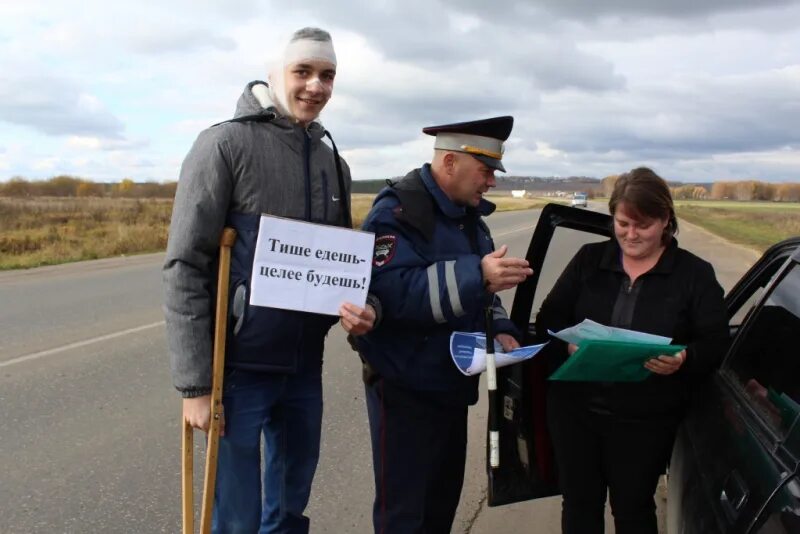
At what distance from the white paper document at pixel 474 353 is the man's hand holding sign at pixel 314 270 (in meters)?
0.33

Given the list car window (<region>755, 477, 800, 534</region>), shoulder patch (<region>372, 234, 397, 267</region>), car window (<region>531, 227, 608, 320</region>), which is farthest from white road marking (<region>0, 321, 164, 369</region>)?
car window (<region>755, 477, 800, 534</region>)

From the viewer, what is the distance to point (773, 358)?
7.07 ft

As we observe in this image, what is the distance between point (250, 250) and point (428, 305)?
59 centimetres

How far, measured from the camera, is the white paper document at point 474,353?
2332 mm

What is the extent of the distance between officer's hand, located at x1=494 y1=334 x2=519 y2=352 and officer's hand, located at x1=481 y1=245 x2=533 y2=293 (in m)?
0.41

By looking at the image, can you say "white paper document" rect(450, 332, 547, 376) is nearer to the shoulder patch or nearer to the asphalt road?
the shoulder patch

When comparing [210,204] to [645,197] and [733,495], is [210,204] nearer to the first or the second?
[645,197]

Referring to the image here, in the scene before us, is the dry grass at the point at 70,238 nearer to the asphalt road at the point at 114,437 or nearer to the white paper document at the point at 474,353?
the asphalt road at the point at 114,437

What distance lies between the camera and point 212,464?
2.12m

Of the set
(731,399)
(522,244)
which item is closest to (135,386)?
(731,399)

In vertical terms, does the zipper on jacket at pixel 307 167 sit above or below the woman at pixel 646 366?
above


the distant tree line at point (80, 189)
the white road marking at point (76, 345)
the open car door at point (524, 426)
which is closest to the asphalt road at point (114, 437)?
the white road marking at point (76, 345)

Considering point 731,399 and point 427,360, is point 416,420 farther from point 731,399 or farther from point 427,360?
point 731,399

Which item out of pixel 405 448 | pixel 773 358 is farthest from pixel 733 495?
pixel 405 448
